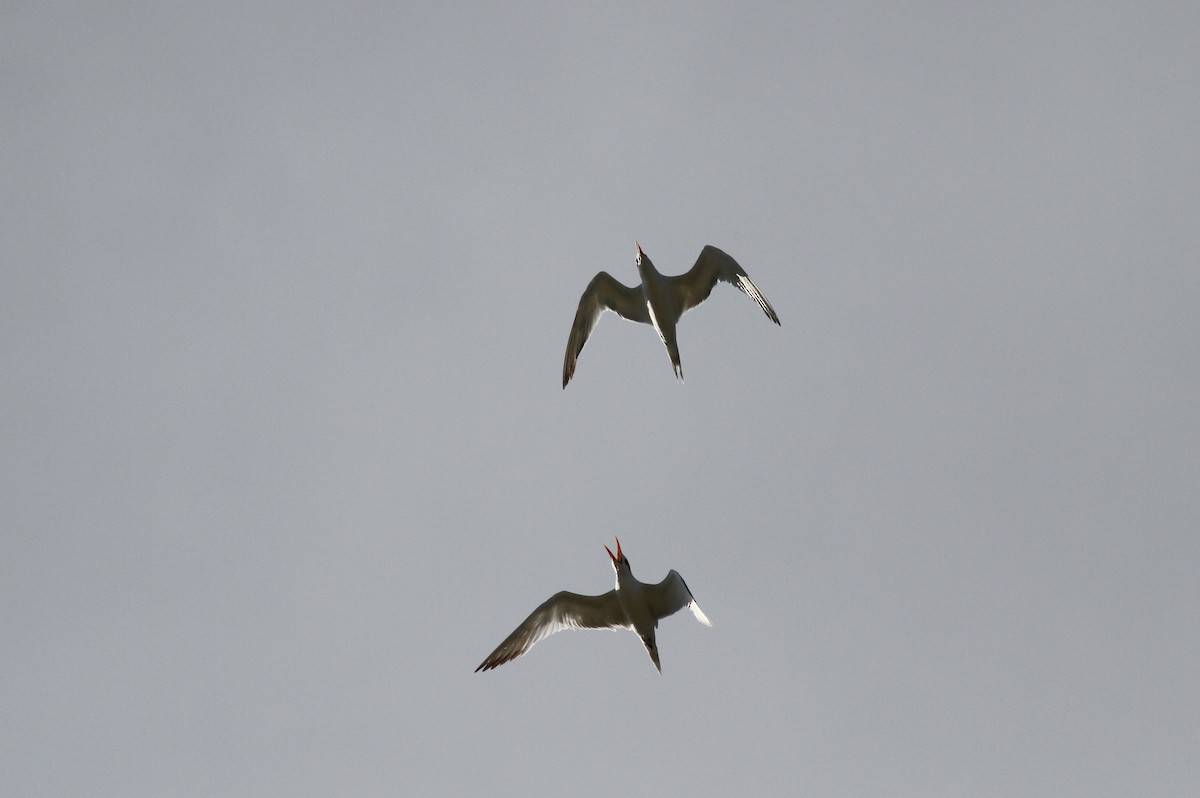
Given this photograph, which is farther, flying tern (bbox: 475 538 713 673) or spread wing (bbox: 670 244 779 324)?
spread wing (bbox: 670 244 779 324)

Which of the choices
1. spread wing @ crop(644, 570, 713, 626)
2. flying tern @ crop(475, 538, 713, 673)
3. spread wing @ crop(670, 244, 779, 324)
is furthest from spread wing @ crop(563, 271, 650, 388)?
spread wing @ crop(644, 570, 713, 626)

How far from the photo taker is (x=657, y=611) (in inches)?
495

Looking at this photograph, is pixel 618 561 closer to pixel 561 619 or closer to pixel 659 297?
pixel 561 619

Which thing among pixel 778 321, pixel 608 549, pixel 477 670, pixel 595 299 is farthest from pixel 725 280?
pixel 477 670

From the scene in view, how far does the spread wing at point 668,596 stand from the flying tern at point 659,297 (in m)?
3.13

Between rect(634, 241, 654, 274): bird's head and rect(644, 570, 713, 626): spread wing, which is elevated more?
rect(634, 241, 654, 274): bird's head

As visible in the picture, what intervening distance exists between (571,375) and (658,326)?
4.90ft

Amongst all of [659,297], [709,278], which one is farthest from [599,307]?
[709,278]

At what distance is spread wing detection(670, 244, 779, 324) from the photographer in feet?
46.4

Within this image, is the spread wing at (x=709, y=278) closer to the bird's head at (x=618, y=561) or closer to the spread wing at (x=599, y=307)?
the spread wing at (x=599, y=307)

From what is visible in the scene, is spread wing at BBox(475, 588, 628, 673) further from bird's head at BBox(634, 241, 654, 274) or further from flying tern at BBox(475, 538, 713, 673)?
bird's head at BBox(634, 241, 654, 274)

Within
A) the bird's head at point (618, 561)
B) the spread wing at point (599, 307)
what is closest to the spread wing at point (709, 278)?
the spread wing at point (599, 307)

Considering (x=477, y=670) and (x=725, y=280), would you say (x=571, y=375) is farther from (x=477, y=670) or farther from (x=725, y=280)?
(x=477, y=670)

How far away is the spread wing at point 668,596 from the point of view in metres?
12.2
